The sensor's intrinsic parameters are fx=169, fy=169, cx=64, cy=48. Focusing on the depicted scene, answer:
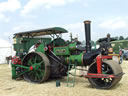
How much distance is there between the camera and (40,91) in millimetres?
4914

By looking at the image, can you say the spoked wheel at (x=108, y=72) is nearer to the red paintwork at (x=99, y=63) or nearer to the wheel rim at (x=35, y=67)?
the red paintwork at (x=99, y=63)

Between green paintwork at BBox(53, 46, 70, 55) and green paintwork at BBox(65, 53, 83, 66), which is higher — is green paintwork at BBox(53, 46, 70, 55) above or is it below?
above

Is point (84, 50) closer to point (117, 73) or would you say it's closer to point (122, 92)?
point (117, 73)

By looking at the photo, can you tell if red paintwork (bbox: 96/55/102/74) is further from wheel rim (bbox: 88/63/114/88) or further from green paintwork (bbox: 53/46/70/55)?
green paintwork (bbox: 53/46/70/55)

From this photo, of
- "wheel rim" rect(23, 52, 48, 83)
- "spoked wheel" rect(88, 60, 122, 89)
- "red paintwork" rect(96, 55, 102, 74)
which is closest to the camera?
"spoked wheel" rect(88, 60, 122, 89)

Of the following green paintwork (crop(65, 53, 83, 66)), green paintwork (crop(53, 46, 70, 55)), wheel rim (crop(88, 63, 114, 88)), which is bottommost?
wheel rim (crop(88, 63, 114, 88))

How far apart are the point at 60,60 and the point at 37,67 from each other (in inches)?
34.1

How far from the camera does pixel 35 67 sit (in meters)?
6.09

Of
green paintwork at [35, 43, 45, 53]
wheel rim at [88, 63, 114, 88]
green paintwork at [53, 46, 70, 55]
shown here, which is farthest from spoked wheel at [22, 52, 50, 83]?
wheel rim at [88, 63, 114, 88]

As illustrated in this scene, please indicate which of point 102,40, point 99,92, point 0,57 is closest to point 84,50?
point 102,40

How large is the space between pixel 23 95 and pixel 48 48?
2.13 meters

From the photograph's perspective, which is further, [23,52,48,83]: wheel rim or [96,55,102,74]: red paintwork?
[23,52,48,83]: wheel rim

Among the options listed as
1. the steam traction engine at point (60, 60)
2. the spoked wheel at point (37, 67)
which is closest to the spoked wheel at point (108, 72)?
the steam traction engine at point (60, 60)

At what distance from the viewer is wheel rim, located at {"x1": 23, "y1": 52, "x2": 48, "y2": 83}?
6.06m
